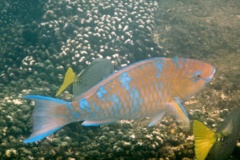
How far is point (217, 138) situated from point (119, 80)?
53.2 inches

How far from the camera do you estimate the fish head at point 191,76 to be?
2.52 metres

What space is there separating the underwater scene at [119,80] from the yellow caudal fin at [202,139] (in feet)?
0.04

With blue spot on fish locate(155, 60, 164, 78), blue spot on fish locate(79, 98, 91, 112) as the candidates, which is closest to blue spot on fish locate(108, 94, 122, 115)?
blue spot on fish locate(79, 98, 91, 112)

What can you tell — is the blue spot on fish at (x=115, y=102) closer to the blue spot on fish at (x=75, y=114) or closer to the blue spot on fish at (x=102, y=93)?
the blue spot on fish at (x=102, y=93)

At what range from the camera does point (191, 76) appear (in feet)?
8.29

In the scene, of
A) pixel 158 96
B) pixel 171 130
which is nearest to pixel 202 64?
pixel 158 96

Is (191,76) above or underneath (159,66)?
underneath

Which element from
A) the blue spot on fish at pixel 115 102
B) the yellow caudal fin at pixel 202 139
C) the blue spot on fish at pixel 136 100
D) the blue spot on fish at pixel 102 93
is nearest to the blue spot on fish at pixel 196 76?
the yellow caudal fin at pixel 202 139

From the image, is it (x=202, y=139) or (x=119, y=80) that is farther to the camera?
(x=202, y=139)

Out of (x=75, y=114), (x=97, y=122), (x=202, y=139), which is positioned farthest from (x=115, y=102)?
(x=202, y=139)

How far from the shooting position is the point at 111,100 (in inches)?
92.7

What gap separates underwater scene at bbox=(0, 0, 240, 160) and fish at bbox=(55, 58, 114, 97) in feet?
0.05

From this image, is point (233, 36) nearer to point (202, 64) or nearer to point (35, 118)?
point (202, 64)

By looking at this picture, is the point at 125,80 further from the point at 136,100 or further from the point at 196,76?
the point at 196,76
